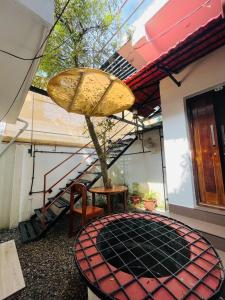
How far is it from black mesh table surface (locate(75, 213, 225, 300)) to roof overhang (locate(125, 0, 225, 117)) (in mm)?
2877

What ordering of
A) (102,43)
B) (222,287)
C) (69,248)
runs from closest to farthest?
(222,287) → (69,248) → (102,43)

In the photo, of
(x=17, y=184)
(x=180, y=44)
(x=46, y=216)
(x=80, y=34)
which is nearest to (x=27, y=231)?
(x=46, y=216)

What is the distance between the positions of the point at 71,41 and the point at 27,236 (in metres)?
5.41

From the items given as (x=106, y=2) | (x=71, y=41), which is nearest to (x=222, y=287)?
(x=71, y=41)

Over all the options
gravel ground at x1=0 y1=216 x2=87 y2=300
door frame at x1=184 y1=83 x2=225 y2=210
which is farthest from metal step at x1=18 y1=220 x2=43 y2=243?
door frame at x1=184 y1=83 x2=225 y2=210

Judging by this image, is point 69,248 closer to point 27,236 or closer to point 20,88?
point 27,236

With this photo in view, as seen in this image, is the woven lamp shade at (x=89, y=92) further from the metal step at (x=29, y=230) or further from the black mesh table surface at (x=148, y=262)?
the metal step at (x=29, y=230)

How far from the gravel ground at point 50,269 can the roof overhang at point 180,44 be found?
13.1 feet

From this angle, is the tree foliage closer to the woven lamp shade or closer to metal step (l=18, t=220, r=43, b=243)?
the woven lamp shade

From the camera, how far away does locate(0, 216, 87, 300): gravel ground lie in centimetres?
214

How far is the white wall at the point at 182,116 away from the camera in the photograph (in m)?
2.94

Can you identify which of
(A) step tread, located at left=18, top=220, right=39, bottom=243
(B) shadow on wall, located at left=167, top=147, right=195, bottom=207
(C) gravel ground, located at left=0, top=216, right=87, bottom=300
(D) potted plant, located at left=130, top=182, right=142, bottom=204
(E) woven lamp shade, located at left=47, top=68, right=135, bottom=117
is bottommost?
(C) gravel ground, located at left=0, top=216, right=87, bottom=300

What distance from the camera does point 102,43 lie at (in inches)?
191

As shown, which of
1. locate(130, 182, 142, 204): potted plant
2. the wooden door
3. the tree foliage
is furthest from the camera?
locate(130, 182, 142, 204): potted plant
